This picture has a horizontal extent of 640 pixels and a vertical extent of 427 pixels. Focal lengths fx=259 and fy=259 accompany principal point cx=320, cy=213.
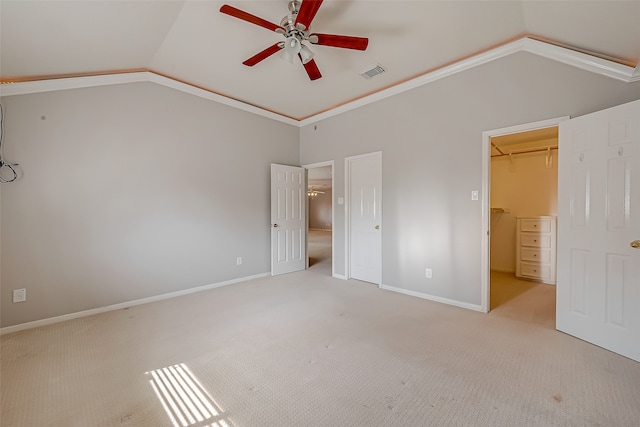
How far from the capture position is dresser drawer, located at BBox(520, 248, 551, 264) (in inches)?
167

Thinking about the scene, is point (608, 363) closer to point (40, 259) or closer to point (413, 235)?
point (413, 235)

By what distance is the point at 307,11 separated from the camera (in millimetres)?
1942

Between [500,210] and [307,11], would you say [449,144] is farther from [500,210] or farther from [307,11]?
[500,210]

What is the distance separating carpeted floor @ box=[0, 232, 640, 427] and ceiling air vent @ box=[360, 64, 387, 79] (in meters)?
3.00

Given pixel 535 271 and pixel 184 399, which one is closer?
pixel 184 399

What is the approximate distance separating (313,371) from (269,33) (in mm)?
3127

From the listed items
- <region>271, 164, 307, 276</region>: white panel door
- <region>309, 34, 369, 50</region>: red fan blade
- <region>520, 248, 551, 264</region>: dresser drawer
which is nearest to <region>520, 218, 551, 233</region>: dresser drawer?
<region>520, 248, 551, 264</region>: dresser drawer

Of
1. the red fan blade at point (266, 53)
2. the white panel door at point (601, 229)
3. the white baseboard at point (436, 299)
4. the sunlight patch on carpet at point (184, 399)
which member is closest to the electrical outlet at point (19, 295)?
the sunlight patch on carpet at point (184, 399)

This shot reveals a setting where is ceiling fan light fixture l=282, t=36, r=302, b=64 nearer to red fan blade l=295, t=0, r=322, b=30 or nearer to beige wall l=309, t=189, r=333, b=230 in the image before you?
red fan blade l=295, t=0, r=322, b=30

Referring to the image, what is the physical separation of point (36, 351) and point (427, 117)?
15.7 feet

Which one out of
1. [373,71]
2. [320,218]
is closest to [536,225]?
[373,71]

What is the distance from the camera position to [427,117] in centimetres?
349

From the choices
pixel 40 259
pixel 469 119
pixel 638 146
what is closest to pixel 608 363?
pixel 638 146

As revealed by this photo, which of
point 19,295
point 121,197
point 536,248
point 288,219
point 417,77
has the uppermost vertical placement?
point 417,77
